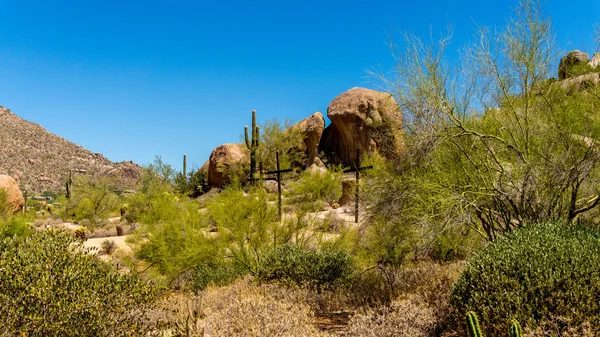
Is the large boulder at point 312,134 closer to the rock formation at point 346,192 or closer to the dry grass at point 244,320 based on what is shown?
the rock formation at point 346,192

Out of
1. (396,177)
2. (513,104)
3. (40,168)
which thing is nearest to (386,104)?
(396,177)

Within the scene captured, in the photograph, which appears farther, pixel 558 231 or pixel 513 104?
pixel 513 104

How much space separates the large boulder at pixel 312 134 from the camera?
118 feet

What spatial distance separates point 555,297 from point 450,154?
366 cm

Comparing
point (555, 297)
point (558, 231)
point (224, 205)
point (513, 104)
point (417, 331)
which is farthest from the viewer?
point (224, 205)

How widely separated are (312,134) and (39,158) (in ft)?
129

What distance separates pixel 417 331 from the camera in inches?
238

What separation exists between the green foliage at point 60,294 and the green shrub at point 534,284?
388 cm

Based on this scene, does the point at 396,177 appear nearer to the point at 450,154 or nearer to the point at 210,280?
the point at 450,154

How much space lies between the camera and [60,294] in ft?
15.6

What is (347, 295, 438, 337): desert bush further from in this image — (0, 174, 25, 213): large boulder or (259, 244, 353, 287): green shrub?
(0, 174, 25, 213): large boulder

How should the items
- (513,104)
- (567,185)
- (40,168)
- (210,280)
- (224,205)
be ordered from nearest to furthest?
1. (567,185)
2. (513,104)
3. (210,280)
4. (224,205)
5. (40,168)

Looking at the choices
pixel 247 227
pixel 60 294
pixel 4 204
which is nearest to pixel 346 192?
pixel 247 227

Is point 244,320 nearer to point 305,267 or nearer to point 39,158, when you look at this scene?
point 305,267
